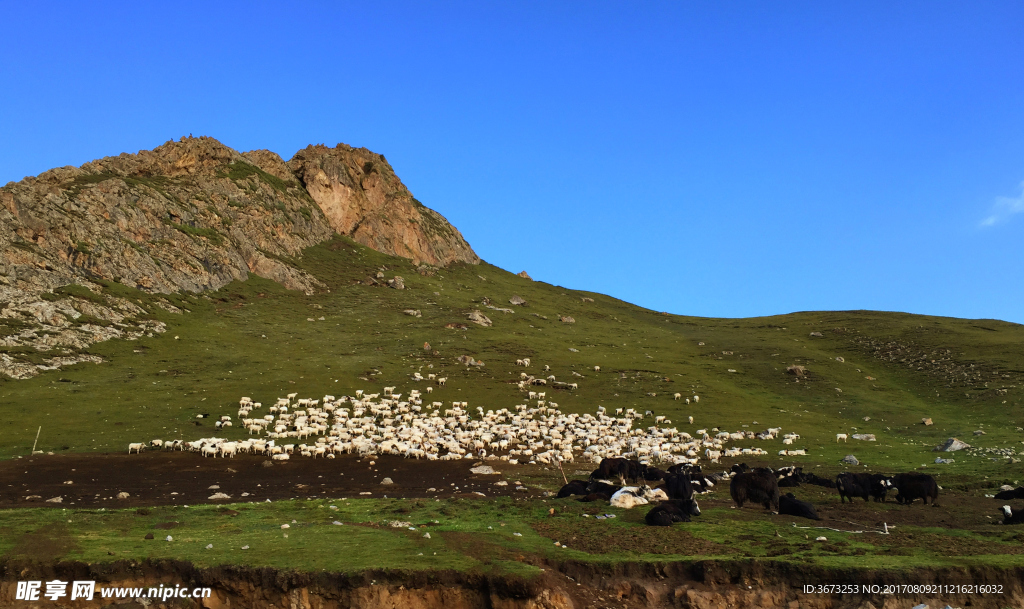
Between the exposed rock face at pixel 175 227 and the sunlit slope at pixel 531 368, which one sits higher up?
the exposed rock face at pixel 175 227

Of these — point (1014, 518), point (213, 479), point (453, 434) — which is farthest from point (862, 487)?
point (213, 479)

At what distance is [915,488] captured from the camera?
2408cm

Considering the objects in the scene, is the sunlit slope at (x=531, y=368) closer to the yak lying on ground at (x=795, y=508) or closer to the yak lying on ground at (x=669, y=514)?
the yak lying on ground at (x=795, y=508)

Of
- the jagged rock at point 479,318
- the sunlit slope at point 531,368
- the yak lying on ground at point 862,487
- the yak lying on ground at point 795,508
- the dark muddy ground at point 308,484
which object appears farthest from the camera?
the jagged rock at point 479,318

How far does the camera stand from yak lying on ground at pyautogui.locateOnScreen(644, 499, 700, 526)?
63.2 ft

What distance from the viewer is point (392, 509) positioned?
2225cm

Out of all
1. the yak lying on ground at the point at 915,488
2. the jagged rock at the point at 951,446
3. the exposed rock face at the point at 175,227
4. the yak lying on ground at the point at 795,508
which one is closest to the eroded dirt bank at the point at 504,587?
the yak lying on ground at the point at 795,508

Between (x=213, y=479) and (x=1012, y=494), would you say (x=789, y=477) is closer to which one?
(x=1012, y=494)

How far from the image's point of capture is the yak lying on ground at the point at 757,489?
2283 centimetres

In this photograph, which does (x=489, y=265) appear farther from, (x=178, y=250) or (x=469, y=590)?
(x=469, y=590)

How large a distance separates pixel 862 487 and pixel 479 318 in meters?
74.7

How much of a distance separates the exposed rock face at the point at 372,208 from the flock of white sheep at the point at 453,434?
8880 centimetres

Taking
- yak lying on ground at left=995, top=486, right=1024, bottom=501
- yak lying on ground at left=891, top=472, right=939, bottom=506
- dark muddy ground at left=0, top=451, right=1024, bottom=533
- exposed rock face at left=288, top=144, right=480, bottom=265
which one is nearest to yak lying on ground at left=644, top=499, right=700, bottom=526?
dark muddy ground at left=0, top=451, right=1024, bottom=533

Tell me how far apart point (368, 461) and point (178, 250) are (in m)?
70.1
